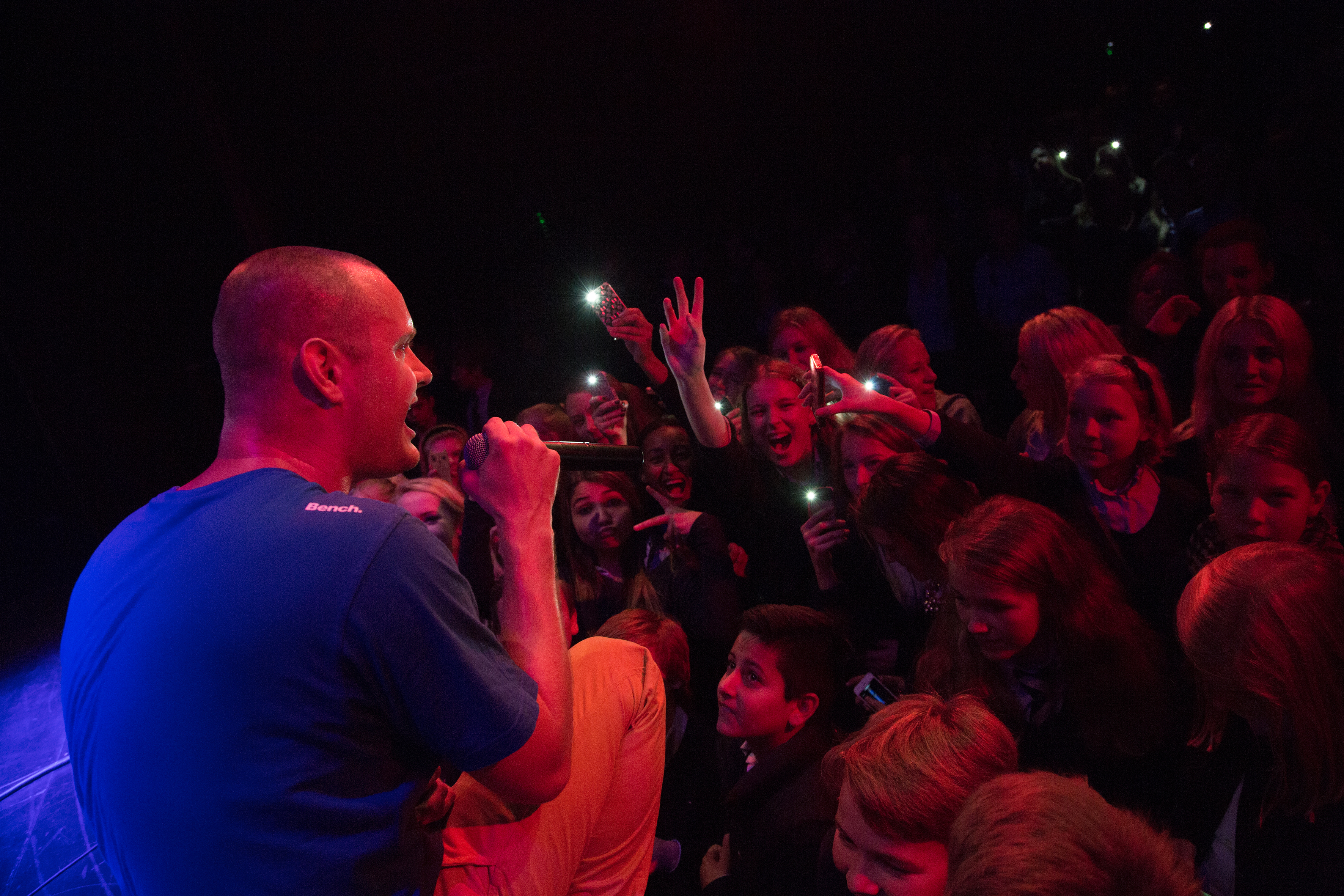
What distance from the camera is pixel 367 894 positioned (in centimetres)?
81

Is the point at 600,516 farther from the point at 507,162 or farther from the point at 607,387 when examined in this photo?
the point at 507,162

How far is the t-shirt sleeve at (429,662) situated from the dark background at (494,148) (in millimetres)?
3150

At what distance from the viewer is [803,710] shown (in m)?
1.87

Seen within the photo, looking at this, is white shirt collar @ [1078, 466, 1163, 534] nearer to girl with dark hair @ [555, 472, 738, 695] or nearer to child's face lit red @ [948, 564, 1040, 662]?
child's face lit red @ [948, 564, 1040, 662]

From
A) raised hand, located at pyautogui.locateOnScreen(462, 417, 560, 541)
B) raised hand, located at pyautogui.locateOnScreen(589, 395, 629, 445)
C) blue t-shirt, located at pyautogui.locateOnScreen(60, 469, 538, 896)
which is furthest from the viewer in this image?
raised hand, located at pyautogui.locateOnScreen(589, 395, 629, 445)

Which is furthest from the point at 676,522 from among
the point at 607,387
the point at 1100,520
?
the point at 1100,520

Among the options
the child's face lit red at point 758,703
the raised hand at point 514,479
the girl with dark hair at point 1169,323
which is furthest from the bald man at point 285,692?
the girl with dark hair at point 1169,323

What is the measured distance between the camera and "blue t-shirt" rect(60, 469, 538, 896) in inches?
29.8

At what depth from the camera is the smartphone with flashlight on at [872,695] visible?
5.74 feet

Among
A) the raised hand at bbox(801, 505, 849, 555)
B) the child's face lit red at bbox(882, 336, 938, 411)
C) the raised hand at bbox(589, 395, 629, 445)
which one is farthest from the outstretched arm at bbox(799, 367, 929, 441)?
the raised hand at bbox(589, 395, 629, 445)

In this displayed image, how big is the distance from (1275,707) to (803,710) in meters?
0.95

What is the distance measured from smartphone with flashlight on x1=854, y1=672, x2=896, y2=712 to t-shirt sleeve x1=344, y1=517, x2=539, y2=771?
115 centimetres

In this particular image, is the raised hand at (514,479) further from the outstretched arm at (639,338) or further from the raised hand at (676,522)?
the outstretched arm at (639,338)

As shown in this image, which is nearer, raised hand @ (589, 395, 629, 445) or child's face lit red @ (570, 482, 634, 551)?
child's face lit red @ (570, 482, 634, 551)
